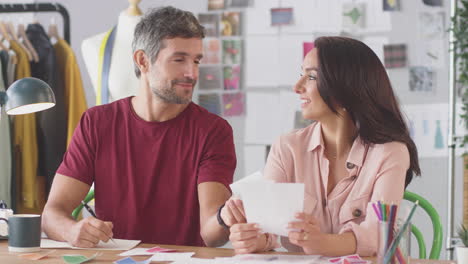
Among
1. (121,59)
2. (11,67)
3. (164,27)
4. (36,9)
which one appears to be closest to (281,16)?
(121,59)

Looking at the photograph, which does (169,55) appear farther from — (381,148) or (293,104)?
(293,104)

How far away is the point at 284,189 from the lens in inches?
66.2

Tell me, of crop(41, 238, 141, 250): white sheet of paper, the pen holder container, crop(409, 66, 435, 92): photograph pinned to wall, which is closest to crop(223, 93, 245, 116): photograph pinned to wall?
crop(409, 66, 435, 92): photograph pinned to wall

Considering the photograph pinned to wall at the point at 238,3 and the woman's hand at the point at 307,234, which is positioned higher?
the photograph pinned to wall at the point at 238,3

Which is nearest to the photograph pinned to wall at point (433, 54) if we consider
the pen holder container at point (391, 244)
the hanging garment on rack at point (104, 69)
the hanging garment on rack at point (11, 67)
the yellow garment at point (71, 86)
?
the hanging garment on rack at point (104, 69)

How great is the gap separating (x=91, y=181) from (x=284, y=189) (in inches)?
37.9

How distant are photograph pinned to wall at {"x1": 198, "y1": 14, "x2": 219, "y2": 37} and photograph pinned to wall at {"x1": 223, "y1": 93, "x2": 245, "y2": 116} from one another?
0.37 m

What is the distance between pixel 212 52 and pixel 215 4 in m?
0.28

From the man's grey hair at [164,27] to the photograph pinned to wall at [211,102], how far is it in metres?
1.77

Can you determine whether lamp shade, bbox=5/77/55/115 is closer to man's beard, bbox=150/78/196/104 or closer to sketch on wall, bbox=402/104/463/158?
man's beard, bbox=150/78/196/104

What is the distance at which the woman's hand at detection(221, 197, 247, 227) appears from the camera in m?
1.98

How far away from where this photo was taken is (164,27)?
2482 millimetres

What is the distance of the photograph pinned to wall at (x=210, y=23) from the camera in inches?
171

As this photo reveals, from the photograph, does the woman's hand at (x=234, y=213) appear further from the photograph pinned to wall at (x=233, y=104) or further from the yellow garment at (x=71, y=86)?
the photograph pinned to wall at (x=233, y=104)
